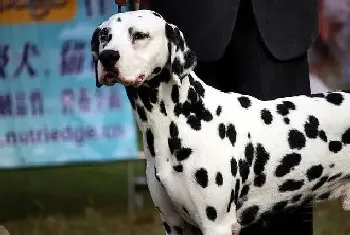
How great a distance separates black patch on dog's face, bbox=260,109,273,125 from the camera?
140 inches

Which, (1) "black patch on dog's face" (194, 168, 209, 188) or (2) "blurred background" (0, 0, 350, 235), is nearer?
(1) "black patch on dog's face" (194, 168, 209, 188)

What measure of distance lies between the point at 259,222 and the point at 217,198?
586mm

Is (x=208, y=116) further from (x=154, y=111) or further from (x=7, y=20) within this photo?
(x=7, y=20)

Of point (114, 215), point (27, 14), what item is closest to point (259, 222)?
point (114, 215)

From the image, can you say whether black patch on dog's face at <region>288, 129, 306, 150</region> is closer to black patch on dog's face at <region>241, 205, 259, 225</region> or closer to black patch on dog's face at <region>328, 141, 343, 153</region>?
black patch on dog's face at <region>328, 141, 343, 153</region>

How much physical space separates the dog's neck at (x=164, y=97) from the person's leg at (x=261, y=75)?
481 millimetres

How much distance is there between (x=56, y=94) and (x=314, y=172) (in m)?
2.47

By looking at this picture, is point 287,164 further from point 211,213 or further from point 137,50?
point 137,50

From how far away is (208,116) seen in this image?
135 inches

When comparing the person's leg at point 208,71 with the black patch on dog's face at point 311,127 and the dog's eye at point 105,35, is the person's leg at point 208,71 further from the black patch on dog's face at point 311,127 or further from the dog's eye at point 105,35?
the dog's eye at point 105,35

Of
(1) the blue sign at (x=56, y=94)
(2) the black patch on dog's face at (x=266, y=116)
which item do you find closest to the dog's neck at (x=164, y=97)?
(2) the black patch on dog's face at (x=266, y=116)

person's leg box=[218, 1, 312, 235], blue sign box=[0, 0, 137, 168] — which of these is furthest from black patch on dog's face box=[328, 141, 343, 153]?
blue sign box=[0, 0, 137, 168]

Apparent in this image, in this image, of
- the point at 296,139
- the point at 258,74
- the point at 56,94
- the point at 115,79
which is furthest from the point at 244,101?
the point at 56,94

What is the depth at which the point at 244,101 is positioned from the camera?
356cm
